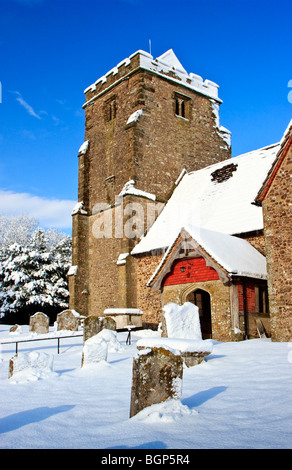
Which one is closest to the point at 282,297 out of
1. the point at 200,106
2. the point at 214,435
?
the point at 214,435

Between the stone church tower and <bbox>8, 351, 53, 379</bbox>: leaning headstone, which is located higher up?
the stone church tower

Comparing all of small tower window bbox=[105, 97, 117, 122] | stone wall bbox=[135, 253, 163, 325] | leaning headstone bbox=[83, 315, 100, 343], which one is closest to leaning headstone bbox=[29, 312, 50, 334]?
stone wall bbox=[135, 253, 163, 325]

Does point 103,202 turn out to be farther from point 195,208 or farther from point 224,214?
point 224,214

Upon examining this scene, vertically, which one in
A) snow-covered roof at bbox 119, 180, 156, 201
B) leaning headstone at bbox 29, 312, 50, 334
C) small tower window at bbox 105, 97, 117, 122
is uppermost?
small tower window at bbox 105, 97, 117, 122

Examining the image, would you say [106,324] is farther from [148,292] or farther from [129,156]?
[129,156]

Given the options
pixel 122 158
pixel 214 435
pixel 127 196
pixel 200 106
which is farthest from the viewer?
pixel 200 106

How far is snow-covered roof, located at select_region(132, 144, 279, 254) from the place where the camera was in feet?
58.4

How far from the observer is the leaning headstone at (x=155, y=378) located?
17.3 ft

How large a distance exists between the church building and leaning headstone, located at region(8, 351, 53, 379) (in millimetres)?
6815

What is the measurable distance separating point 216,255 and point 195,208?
7704mm

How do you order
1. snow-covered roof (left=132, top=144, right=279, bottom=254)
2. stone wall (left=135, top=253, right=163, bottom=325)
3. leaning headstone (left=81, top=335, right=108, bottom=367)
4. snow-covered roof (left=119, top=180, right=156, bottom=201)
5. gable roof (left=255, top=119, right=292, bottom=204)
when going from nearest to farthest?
1. leaning headstone (left=81, top=335, right=108, bottom=367)
2. gable roof (left=255, top=119, right=292, bottom=204)
3. snow-covered roof (left=132, top=144, right=279, bottom=254)
4. stone wall (left=135, top=253, right=163, bottom=325)
5. snow-covered roof (left=119, top=180, right=156, bottom=201)

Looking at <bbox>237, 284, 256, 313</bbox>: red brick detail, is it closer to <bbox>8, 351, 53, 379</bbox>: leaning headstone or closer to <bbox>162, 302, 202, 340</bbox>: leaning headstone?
<bbox>162, 302, 202, 340</bbox>: leaning headstone

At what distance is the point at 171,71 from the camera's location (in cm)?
2648
